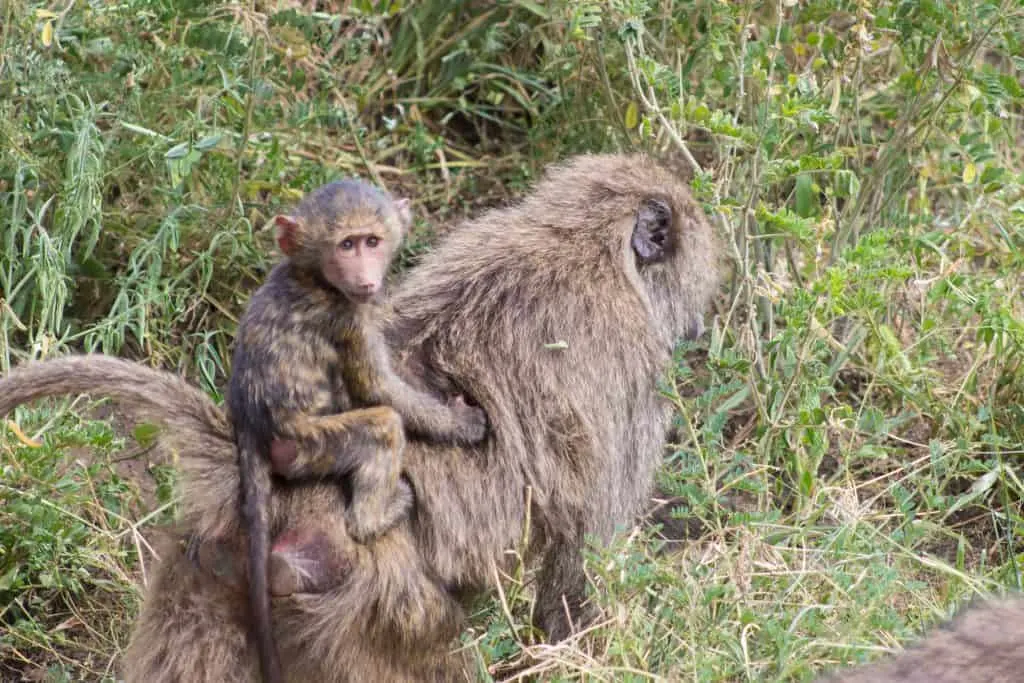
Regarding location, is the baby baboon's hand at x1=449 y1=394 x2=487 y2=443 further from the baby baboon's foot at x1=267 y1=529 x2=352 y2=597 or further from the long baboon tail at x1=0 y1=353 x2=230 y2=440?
the long baboon tail at x1=0 y1=353 x2=230 y2=440

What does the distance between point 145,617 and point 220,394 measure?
5.13ft

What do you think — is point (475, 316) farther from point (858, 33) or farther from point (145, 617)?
point (858, 33)

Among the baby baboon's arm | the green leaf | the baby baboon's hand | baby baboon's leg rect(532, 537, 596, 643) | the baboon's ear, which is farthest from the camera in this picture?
the green leaf

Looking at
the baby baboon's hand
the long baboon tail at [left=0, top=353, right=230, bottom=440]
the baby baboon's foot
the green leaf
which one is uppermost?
the green leaf

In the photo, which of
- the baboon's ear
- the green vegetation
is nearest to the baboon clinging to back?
the baboon's ear

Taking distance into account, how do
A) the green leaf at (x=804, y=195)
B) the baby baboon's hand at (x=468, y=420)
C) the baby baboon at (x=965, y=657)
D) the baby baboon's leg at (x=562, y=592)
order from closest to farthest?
the baby baboon at (x=965, y=657) < the baby baboon's hand at (x=468, y=420) < the baby baboon's leg at (x=562, y=592) < the green leaf at (x=804, y=195)

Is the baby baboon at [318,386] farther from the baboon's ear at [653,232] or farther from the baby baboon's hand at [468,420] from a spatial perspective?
the baboon's ear at [653,232]

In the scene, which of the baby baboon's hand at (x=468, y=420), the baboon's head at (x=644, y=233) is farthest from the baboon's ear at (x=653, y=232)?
the baby baboon's hand at (x=468, y=420)

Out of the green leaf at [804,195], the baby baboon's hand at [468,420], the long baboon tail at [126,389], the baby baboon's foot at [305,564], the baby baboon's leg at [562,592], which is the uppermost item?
the green leaf at [804,195]

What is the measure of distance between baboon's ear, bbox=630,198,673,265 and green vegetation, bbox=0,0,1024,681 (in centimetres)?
17

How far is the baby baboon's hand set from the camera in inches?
160

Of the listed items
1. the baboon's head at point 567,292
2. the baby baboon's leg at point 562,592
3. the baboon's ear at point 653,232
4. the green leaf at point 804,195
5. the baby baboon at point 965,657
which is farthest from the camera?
the green leaf at point 804,195

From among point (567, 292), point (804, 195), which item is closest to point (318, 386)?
point (567, 292)

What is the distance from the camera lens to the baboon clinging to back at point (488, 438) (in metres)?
3.79
